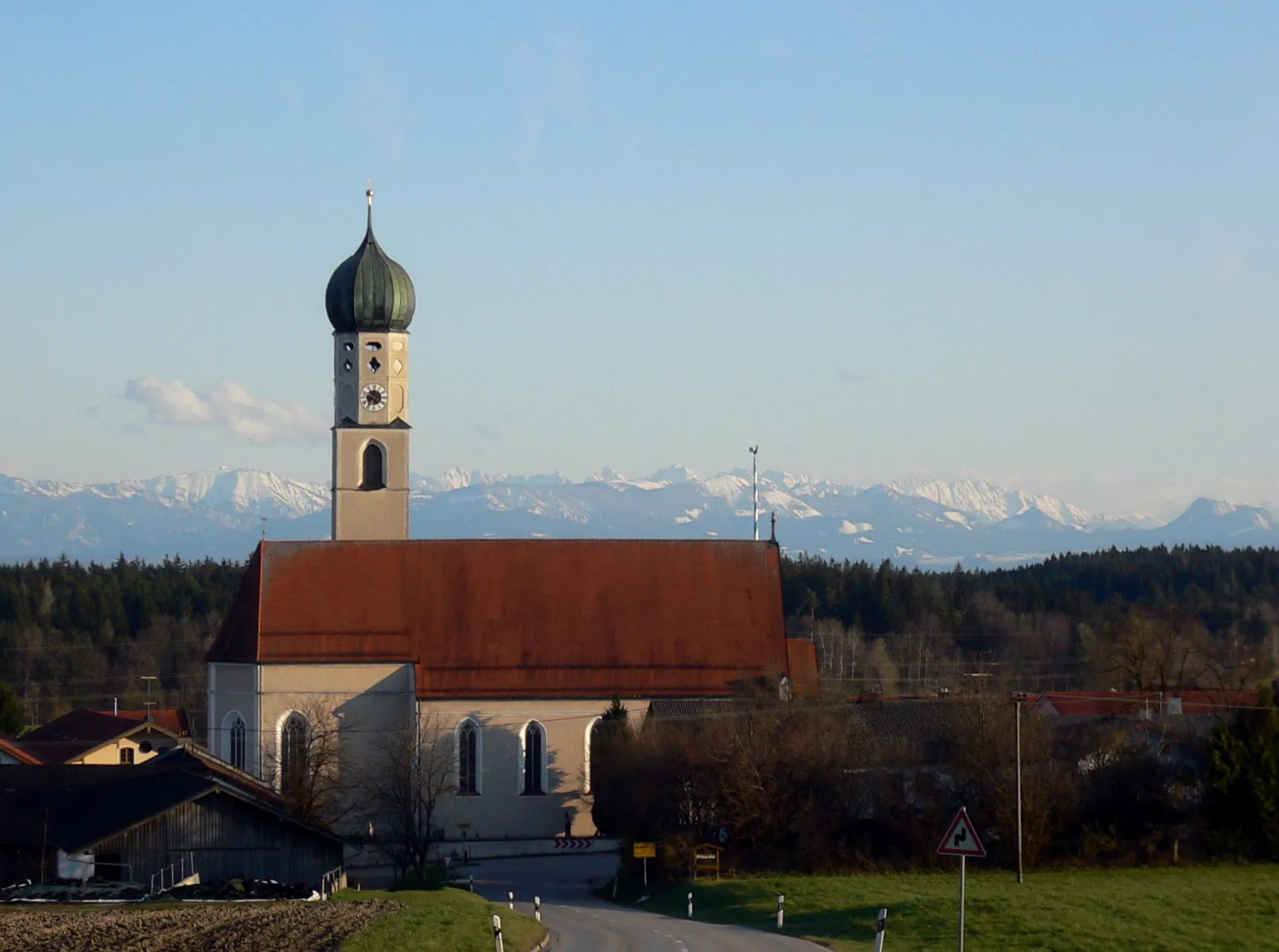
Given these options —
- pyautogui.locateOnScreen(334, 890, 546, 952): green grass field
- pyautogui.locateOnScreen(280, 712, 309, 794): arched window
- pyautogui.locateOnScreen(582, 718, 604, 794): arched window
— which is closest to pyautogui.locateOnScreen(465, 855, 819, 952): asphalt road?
A: pyautogui.locateOnScreen(334, 890, 546, 952): green grass field

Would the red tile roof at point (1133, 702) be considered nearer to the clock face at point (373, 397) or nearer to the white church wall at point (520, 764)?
the white church wall at point (520, 764)

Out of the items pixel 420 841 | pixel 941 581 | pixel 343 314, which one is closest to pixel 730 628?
pixel 420 841

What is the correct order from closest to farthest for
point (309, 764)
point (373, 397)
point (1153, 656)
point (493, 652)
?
point (309, 764)
point (493, 652)
point (373, 397)
point (1153, 656)

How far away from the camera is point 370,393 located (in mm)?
66812

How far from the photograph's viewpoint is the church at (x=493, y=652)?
60.6 metres

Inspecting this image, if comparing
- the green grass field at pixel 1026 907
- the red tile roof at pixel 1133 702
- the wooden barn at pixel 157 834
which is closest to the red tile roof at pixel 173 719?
the red tile roof at pixel 1133 702

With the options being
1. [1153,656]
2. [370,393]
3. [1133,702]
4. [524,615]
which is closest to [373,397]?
[370,393]

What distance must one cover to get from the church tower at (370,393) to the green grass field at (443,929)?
93.0 ft

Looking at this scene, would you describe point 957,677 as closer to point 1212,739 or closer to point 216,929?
point 1212,739

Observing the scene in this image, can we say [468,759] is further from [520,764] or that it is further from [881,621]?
[881,621]

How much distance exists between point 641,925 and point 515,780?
24.5 meters

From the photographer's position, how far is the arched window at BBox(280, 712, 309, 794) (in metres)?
55.8

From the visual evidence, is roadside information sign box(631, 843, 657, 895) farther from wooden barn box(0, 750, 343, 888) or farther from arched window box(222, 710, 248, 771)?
arched window box(222, 710, 248, 771)

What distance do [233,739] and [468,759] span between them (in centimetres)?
716
